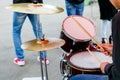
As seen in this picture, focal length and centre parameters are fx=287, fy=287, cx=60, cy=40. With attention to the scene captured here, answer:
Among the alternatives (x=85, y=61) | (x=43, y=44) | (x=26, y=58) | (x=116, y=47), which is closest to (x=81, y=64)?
(x=85, y=61)

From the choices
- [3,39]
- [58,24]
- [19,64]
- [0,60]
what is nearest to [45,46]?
[19,64]

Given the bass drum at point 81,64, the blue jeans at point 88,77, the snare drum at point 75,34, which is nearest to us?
the blue jeans at point 88,77

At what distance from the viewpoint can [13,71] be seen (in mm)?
3676

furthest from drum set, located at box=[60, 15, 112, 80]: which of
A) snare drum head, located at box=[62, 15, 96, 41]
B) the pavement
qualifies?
the pavement

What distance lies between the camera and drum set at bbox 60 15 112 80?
233 centimetres

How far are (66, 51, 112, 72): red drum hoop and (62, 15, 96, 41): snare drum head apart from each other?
0.22 m

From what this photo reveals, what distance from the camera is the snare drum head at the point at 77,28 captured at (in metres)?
2.79

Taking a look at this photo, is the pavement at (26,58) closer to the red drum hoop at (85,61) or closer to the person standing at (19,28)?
the person standing at (19,28)

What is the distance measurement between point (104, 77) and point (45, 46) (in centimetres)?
67

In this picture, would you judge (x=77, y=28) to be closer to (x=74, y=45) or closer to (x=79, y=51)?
(x=74, y=45)

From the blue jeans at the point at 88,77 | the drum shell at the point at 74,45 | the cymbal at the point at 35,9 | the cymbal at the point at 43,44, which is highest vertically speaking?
the cymbal at the point at 35,9

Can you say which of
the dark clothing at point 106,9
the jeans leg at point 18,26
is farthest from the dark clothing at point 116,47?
the dark clothing at point 106,9

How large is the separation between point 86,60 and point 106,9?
203 cm

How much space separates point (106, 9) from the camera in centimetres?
433
